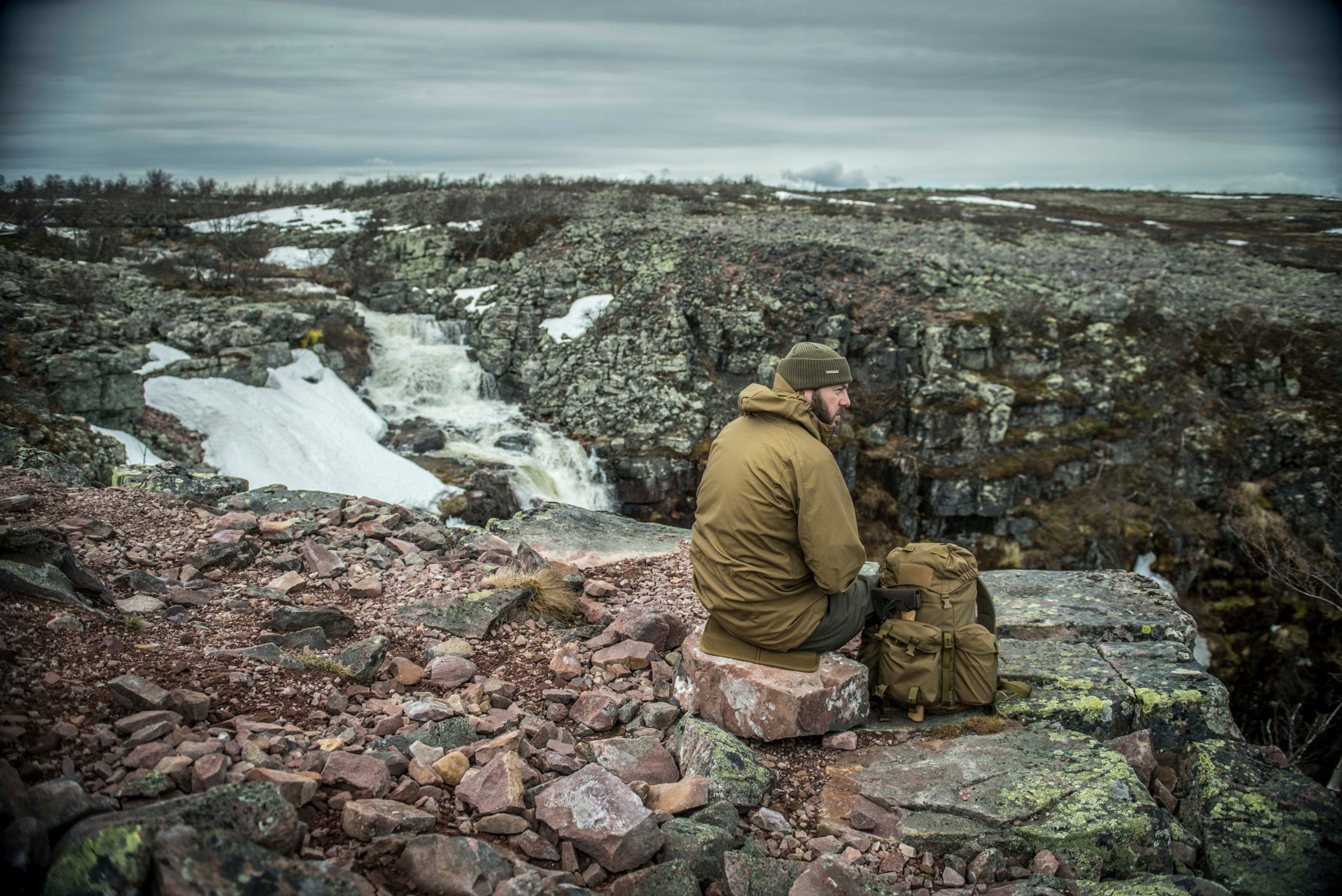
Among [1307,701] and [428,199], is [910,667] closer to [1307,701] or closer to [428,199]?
[1307,701]

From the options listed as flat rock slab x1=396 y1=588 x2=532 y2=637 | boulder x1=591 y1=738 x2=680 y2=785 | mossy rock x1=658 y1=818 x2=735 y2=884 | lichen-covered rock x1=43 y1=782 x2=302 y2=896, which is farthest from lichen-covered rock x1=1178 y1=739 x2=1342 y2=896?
flat rock slab x1=396 y1=588 x2=532 y2=637

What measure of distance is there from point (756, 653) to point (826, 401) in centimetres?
169

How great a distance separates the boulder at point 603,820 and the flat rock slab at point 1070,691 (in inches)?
116

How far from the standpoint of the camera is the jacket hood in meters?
4.33

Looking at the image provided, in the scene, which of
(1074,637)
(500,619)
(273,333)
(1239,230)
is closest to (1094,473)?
(1074,637)

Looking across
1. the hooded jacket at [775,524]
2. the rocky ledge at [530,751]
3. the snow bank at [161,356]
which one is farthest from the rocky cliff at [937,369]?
the hooded jacket at [775,524]

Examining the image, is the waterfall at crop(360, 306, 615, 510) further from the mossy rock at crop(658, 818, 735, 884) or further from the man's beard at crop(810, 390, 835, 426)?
the mossy rock at crop(658, 818, 735, 884)

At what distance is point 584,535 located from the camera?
8852mm

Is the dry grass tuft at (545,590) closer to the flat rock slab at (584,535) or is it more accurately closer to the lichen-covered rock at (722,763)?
the flat rock slab at (584,535)

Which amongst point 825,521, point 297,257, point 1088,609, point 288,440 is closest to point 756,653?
point 825,521

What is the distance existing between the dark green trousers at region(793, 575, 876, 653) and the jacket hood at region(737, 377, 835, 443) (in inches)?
43.7

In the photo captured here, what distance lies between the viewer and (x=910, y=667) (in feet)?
15.9

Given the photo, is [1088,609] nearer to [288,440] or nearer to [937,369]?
[288,440]

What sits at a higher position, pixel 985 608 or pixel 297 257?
pixel 297 257
